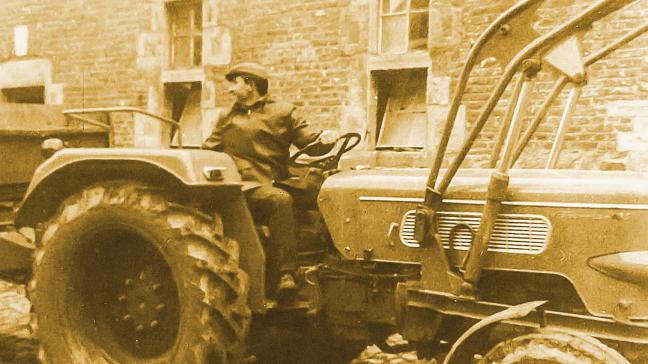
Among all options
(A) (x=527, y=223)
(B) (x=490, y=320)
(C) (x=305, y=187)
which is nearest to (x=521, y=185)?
(A) (x=527, y=223)

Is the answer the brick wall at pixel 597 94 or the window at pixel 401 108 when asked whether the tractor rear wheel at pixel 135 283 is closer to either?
the brick wall at pixel 597 94

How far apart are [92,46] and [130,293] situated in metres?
6.59

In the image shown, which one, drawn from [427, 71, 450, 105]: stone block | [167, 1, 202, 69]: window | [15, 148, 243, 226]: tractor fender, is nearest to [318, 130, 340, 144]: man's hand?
[15, 148, 243, 226]: tractor fender

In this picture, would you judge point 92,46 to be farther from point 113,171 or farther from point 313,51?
point 113,171

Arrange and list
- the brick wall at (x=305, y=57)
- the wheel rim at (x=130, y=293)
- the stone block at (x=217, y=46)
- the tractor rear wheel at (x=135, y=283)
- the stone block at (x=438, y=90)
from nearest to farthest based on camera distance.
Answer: the tractor rear wheel at (x=135, y=283) < the wheel rim at (x=130, y=293) < the brick wall at (x=305, y=57) < the stone block at (x=438, y=90) < the stone block at (x=217, y=46)

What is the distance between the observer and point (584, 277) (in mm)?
2975

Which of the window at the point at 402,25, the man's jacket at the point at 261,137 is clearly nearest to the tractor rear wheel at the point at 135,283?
the man's jacket at the point at 261,137

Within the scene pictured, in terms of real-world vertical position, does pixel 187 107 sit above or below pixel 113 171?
above

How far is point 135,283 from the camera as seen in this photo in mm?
3732

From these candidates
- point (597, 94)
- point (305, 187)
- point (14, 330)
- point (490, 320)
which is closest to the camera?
point (490, 320)

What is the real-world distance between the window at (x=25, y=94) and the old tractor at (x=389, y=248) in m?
7.22

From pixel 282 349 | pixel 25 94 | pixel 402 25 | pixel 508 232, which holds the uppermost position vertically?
pixel 402 25

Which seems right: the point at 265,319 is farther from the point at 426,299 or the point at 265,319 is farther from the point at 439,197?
the point at 439,197

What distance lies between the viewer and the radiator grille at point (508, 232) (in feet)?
10.1
